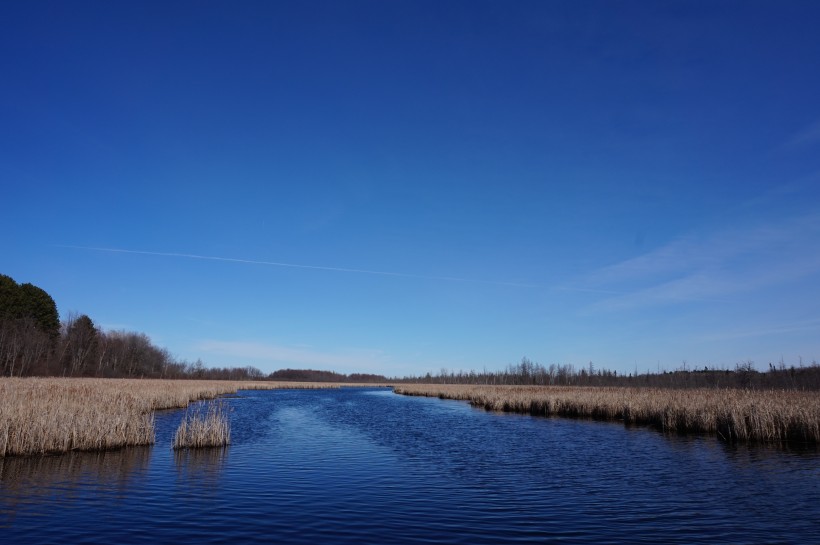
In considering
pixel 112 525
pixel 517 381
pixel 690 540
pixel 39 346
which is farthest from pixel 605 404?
pixel 517 381

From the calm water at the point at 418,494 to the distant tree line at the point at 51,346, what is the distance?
5908cm

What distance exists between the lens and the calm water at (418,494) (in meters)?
9.45

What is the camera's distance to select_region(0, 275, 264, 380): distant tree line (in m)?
70.2

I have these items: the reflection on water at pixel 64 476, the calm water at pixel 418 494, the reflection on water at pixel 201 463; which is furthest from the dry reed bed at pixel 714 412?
the reflection on water at pixel 64 476

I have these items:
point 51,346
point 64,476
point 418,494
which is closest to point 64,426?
point 64,476

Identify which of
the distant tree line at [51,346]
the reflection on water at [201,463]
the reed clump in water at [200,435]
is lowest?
the reflection on water at [201,463]

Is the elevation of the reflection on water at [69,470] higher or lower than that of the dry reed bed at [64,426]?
lower

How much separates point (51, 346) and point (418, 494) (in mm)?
89990

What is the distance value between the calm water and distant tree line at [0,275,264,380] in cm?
5908

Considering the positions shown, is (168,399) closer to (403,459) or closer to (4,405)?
(4,405)

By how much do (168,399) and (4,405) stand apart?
2006cm

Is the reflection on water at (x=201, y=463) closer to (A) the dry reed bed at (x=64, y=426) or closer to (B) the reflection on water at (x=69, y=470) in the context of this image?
(B) the reflection on water at (x=69, y=470)

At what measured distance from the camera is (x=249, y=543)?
8.77 metres

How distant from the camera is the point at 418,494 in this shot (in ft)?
41.8
